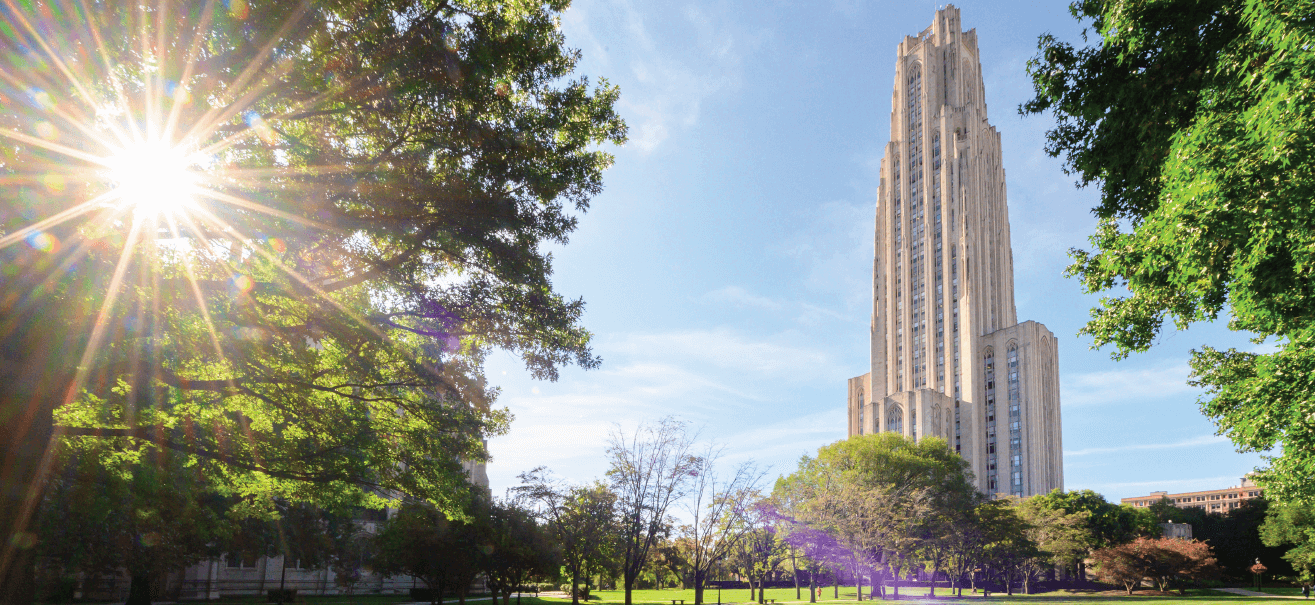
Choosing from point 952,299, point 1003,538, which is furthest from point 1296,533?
point 952,299

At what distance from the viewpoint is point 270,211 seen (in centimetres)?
980

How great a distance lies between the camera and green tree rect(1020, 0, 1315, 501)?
27.2ft

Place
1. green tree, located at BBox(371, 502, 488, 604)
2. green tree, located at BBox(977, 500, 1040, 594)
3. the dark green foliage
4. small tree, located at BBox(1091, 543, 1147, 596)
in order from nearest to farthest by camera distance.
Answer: green tree, located at BBox(371, 502, 488, 604)
green tree, located at BBox(977, 500, 1040, 594)
small tree, located at BBox(1091, 543, 1147, 596)
the dark green foliage

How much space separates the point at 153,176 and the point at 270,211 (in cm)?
160

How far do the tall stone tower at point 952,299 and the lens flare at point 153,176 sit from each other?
338ft

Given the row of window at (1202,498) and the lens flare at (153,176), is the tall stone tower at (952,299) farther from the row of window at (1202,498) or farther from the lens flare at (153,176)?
the row of window at (1202,498)

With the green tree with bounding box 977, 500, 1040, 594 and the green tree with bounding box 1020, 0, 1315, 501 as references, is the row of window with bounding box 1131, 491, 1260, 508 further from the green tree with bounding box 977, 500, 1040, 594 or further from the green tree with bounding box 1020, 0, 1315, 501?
the green tree with bounding box 1020, 0, 1315, 501

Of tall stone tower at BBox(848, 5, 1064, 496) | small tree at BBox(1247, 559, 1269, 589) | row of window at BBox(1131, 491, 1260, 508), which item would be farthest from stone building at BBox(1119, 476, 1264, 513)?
small tree at BBox(1247, 559, 1269, 589)

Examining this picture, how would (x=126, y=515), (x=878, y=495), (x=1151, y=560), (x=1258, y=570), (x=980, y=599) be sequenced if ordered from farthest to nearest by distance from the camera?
(x=1258, y=570) → (x=1151, y=560) → (x=980, y=599) → (x=878, y=495) → (x=126, y=515)

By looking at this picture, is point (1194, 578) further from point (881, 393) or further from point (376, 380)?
point (376, 380)

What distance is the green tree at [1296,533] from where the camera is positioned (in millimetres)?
49784

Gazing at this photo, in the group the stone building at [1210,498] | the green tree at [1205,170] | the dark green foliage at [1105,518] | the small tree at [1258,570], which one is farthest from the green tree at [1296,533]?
the stone building at [1210,498]

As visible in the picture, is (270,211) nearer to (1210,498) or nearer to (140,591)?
(140,591)

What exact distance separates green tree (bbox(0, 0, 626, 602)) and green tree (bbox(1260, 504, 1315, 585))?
192 feet
